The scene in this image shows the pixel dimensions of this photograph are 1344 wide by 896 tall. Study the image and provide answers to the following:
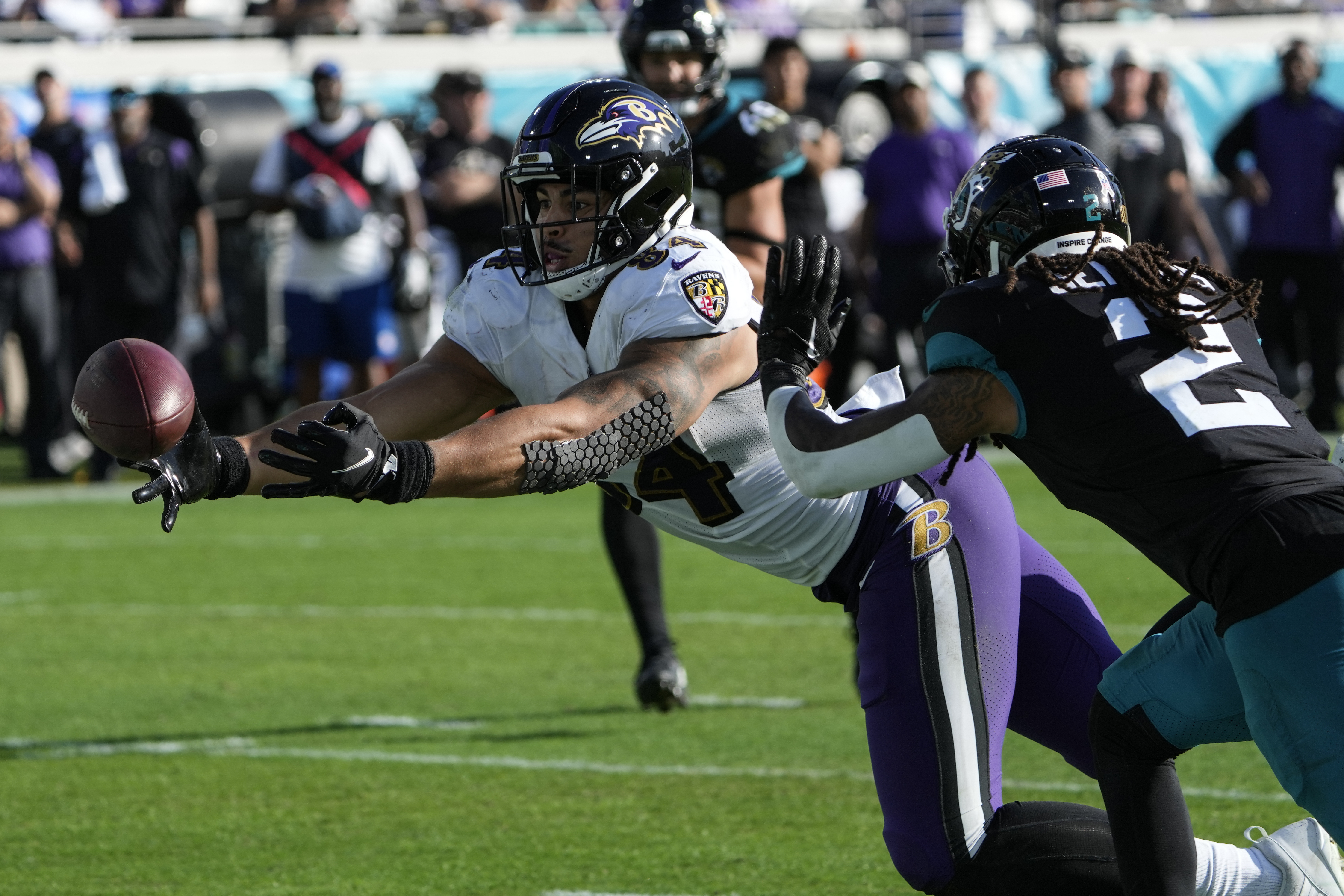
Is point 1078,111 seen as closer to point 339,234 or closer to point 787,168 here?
point 339,234

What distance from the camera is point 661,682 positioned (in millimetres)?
5547

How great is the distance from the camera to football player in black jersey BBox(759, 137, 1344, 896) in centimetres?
275

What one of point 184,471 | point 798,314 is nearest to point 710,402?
point 798,314

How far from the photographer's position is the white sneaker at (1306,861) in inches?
127

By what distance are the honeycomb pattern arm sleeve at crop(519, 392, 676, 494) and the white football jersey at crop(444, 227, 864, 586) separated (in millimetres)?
153

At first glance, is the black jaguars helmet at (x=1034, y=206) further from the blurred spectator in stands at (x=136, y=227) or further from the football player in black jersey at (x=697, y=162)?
the blurred spectator in stands at (x=136, y=227)

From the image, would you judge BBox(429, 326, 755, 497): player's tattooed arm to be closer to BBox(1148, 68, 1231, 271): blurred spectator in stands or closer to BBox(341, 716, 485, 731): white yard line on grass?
BBox(341, 716, 485, 731): white yard line on grass

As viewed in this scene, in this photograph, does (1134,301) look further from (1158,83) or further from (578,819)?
(1158,83)

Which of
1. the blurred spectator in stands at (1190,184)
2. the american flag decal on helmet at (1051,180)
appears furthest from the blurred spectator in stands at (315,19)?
the american flag decal on helmet at (1051,180)

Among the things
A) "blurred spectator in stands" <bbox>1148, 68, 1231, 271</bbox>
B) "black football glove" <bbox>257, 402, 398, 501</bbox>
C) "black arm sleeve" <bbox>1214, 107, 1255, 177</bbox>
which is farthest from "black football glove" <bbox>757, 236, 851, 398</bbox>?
"black arm sleeve" <bbox>1214, 107, 1255, 177</bbox>

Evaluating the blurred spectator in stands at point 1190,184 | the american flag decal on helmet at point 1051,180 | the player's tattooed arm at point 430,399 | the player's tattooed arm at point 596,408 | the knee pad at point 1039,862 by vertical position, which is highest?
the american flag decal on helmet at point 1051,180

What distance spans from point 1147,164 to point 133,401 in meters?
9.08

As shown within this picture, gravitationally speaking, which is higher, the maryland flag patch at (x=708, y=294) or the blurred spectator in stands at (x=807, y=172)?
the maryland flag patch at (x=708, y=294)

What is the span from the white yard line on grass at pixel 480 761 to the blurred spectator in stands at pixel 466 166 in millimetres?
5760
